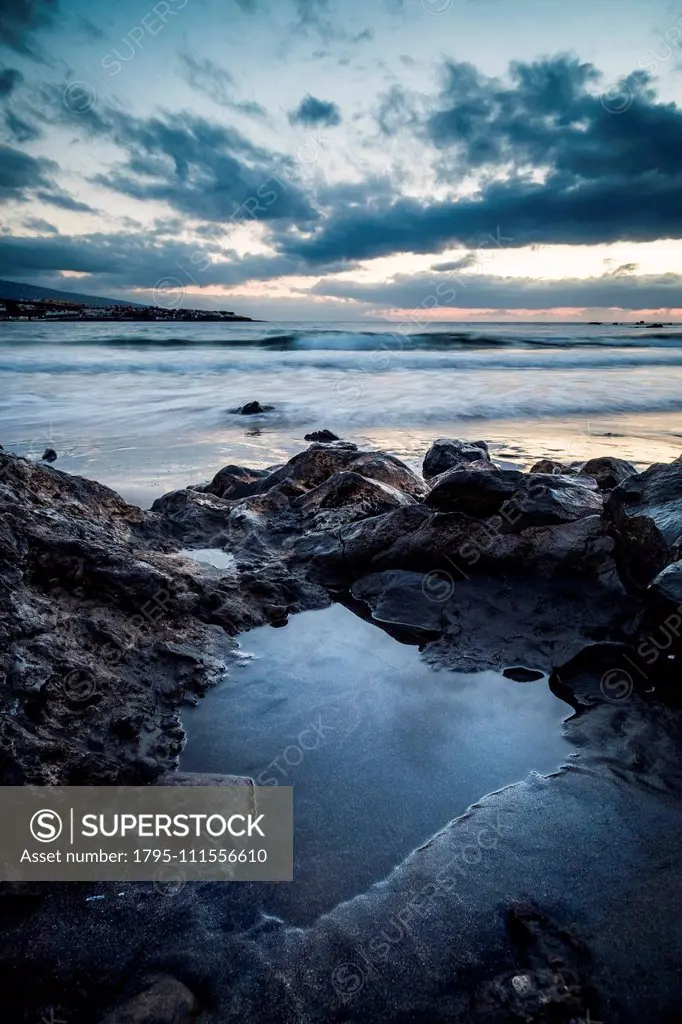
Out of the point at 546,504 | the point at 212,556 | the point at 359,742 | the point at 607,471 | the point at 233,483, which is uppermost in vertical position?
the point at 546,504

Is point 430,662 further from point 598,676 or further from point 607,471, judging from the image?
point 607,471

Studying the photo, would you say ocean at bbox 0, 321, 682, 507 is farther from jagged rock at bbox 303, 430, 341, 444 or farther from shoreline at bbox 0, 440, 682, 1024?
shoreline at bbox 0, 440, 682, 1024

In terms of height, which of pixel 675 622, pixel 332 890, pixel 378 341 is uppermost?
pixel 378 341

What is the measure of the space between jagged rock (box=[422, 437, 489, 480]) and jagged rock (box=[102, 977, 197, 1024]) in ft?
21.3

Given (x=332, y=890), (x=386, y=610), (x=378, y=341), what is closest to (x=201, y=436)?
(x=386, y=610)

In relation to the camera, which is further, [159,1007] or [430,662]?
[430,662]

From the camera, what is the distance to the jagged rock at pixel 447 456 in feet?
25.5

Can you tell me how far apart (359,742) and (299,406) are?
13.6 meters

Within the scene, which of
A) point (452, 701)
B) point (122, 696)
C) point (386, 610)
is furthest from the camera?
point (386, 610)

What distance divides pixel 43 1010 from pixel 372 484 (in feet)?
Answer: 14.4

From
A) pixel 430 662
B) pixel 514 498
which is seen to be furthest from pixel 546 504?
pixel 430 662

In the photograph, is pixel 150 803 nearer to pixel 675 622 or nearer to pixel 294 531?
pixel 675 622

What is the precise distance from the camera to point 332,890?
6.81 feet

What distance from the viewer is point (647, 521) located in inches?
147
